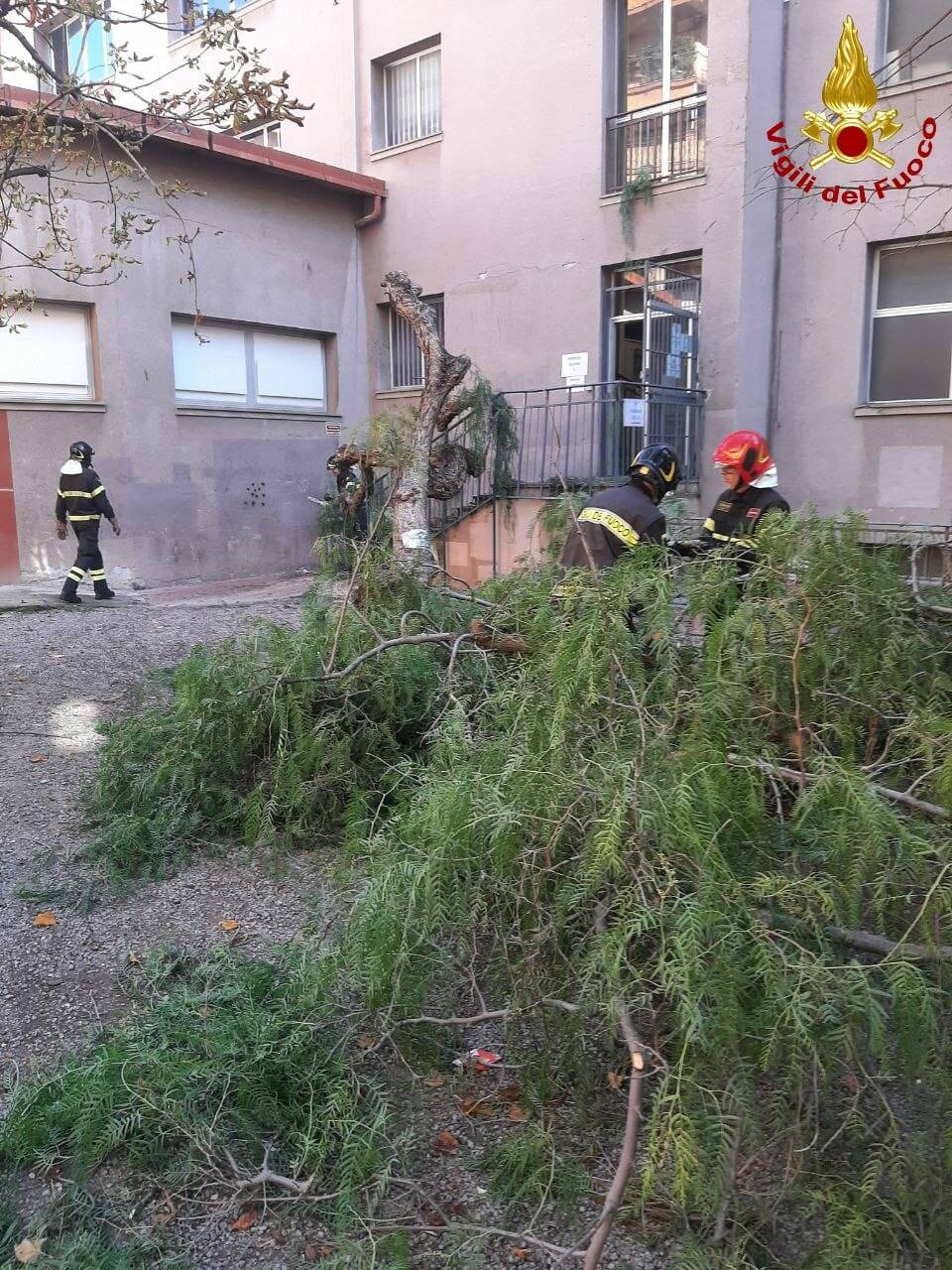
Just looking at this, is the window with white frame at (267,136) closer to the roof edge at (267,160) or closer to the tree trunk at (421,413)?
the roof edge at (267,160)

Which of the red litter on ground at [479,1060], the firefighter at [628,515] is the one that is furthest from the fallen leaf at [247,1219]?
the firefighter at [628,515]

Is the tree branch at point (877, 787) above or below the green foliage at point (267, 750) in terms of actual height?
above

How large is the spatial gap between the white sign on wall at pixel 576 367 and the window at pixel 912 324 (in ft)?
10.7

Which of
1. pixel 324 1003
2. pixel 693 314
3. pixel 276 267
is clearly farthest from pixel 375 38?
pixel 324 1003

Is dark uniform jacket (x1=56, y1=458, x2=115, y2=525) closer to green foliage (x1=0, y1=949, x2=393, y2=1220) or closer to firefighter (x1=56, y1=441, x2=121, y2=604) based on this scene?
firefighter (x1=56, y1=441, x2=121, y2=604)

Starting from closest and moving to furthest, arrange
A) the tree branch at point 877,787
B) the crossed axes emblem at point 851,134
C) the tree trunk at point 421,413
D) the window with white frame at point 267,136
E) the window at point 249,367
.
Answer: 1. the tree branch at point 877,787
2. the tree trunk at point 421,413
3. the crossed axes emblem at point 851,134
4. the window at point 249,367
5. the window with white frame at point 267,136

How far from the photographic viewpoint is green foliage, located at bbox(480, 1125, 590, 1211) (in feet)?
7.84

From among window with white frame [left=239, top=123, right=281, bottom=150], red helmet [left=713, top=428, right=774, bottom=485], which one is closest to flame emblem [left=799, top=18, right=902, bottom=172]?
red helmet [left=713, top=428, right=774, bottom=485]

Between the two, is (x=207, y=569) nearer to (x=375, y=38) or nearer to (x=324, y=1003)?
(x=375, y=38)

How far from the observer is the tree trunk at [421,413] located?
7309mm

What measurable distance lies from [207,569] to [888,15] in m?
9.89

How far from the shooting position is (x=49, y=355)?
11680mm

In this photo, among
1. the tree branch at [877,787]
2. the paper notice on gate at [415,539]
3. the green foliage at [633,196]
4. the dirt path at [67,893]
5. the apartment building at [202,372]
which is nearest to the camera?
the tree branch at [877,787]

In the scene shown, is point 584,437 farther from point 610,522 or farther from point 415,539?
point 610,522
